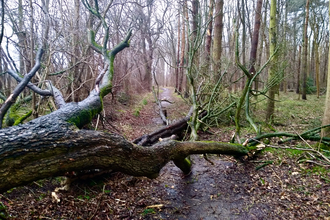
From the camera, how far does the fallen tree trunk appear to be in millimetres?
1764

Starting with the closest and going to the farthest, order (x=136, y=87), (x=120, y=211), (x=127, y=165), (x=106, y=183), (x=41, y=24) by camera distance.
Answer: (x=127, y=165)
(x=120, y=211)
(x=106, y=183)
(x=41, y=24)
(x=136, y=87)

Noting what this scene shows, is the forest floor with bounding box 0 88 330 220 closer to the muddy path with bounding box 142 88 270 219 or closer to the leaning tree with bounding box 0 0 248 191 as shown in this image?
the muddy path with bounding box 142 88 270 219

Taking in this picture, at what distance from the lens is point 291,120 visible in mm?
7867

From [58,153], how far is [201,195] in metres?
2.58

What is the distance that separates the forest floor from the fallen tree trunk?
0.92 metres

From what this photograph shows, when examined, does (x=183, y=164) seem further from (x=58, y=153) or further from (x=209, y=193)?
(x=58, y=153)

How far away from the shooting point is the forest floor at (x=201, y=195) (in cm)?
292

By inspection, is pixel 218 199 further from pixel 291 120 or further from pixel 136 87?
pixel 136 87

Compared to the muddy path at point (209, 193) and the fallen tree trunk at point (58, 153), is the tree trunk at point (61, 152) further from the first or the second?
the muddy path at point (209, 193)

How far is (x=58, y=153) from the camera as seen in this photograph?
1998 mm

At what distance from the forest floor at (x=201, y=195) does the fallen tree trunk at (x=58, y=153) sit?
0.92 metres

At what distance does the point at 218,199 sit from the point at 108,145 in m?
2.23

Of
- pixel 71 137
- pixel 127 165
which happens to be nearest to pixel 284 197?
pixel 127 165

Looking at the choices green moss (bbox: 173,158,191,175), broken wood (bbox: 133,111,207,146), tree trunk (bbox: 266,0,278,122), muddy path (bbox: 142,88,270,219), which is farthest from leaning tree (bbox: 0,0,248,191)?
tree trunk (bbox: 266,0,278,122)
